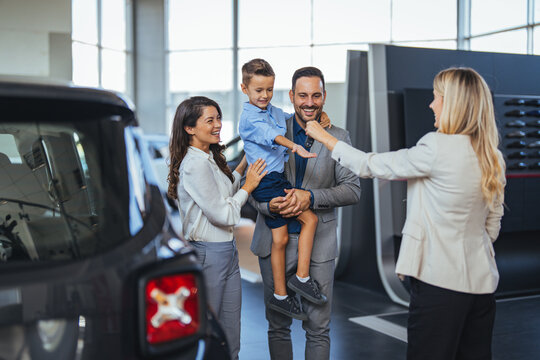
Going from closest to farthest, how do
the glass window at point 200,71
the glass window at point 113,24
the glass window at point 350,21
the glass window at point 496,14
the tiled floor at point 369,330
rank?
the tiled floor at point 369,330 < the glass window at point 496,14 < the glass window at point 350,21 < the glass window at point 113,24 < the glass window at point 200,71

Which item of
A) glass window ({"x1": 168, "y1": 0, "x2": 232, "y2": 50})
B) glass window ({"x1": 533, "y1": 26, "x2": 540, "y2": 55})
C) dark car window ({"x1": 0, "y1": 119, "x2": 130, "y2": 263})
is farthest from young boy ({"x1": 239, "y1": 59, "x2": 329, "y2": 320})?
→ glass window ({"x1": 168, "y1": 0, "x2": 232, "y2": 50})

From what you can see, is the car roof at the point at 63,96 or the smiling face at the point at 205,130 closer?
the car roof at the point at 63,96

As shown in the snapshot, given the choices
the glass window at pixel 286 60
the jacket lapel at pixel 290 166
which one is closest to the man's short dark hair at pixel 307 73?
the jacket lapel at pixel 290 166

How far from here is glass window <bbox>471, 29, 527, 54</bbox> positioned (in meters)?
11.4

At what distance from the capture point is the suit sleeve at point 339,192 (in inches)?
99.4

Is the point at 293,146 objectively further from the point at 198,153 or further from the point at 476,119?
the point at 476,119

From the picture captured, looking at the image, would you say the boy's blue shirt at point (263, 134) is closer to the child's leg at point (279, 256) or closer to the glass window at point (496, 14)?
the child's leg at point (279, 256)

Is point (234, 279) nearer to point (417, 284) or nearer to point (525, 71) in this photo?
point (417, 284)

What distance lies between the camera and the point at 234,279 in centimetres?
238

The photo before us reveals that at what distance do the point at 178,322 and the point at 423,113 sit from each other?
3.78m

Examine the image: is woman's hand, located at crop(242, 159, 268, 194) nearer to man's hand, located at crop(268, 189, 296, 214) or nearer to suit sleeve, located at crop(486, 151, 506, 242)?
man's hand, located at crop(268, 189, 296, 214)

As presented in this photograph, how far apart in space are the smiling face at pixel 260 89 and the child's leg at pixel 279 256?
582 mm

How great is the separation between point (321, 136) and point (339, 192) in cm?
39

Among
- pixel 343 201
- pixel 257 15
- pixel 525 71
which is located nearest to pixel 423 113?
pixel 525 71
